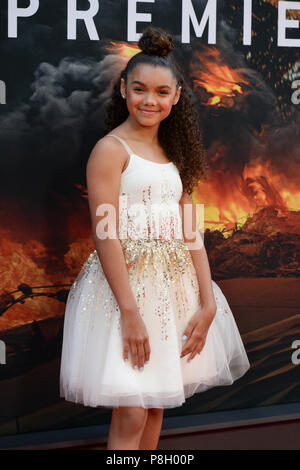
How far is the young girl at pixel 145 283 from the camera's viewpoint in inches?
65.0

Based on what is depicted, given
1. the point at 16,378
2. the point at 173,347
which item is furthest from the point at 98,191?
the point at 16,378

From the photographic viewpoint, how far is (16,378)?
222 centimetres

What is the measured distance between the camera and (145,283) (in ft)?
5.69

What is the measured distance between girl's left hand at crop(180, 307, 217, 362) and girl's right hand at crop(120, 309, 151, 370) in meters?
0.17

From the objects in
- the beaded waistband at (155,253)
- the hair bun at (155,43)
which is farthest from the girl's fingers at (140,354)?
the hair bun at (155,43)

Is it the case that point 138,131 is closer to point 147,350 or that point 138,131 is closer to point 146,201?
point 146,201

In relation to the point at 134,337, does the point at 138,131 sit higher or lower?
higher

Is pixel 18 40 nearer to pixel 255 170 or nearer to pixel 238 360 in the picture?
pixel 255 170

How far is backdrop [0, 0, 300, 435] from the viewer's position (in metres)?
2.19

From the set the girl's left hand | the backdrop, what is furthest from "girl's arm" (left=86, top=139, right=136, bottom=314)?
the backdrop

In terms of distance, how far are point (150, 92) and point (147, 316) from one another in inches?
28.4
